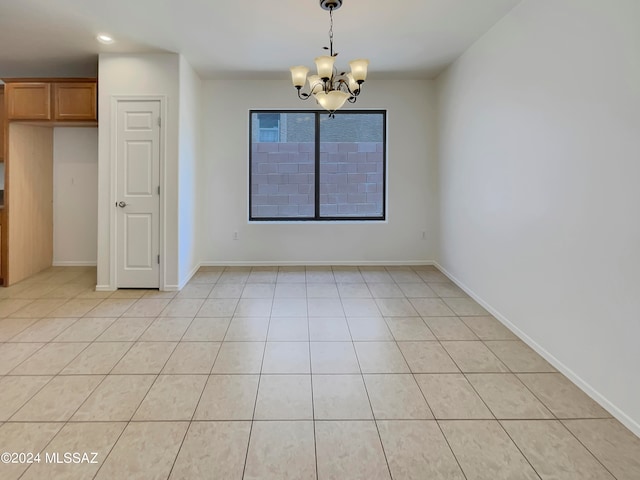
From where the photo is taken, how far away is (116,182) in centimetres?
430

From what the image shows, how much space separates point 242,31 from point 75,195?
3375mm

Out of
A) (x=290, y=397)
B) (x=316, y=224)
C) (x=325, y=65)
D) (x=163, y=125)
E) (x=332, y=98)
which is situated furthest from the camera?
(x=316, y=224)

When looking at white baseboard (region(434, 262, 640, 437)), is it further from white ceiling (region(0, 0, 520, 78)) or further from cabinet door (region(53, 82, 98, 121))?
cabinet door (region(53, 82, 98, 121))

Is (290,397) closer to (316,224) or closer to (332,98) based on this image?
(332,98)

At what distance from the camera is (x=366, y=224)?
562 centimetres

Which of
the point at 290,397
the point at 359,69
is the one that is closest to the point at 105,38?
the point at 359,69

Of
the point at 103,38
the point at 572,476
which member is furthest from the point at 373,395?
the point at 103,38

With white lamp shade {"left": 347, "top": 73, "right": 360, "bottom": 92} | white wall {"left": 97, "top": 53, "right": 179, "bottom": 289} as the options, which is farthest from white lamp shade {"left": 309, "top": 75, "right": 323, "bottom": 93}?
white wall {"left": 97, "top": 53, "right": 179, "bottom": 289}

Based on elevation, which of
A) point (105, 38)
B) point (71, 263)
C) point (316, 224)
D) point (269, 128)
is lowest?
point (71, 263)

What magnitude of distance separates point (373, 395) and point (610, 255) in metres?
1.52

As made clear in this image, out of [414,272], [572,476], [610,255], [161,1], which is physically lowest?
[572,476]

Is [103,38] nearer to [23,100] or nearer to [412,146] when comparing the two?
[23,100]

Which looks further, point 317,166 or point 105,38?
point 317,166

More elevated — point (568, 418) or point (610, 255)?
point (610, 255)
